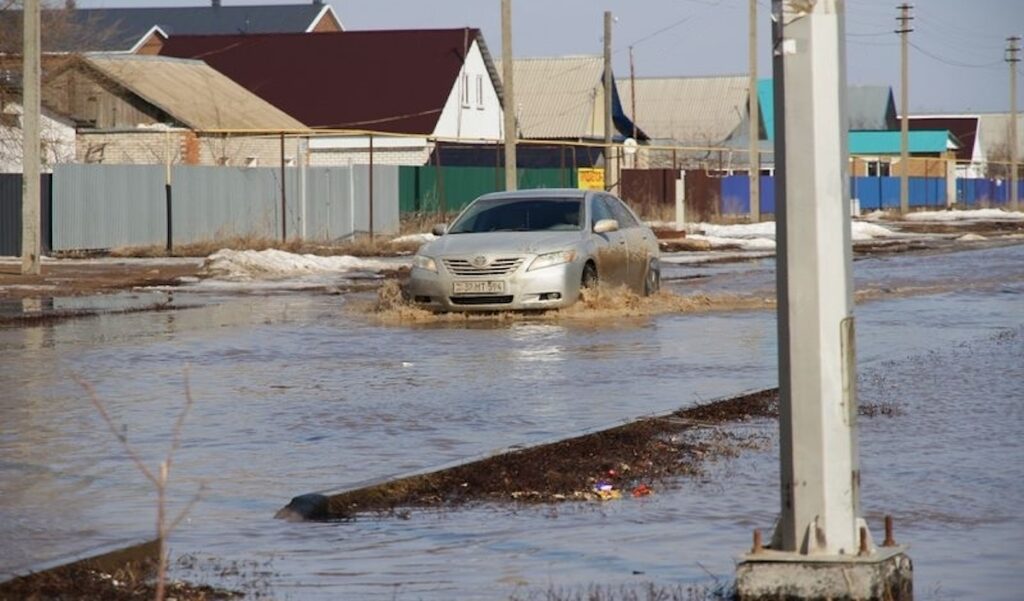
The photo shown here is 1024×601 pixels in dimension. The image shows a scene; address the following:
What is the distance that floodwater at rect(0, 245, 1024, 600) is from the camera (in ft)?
23.0

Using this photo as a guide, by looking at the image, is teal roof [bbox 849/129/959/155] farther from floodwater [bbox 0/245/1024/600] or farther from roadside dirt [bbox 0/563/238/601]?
roadside dirt [bbox 0/563/238/601]

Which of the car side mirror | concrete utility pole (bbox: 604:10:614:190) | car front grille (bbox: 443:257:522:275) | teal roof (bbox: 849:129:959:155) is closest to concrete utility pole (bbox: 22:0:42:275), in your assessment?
car front grille (bbox: 443:257:522:275)

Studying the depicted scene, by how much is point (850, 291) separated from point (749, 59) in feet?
169

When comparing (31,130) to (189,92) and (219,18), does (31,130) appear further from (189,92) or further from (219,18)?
(219,18)

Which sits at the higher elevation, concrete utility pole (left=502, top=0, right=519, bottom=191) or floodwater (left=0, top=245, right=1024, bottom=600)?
concrete utility pole (left=502, top=0, right=519, bottom=191)

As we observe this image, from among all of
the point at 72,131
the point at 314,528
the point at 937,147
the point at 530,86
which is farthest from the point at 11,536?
the point at 937,147

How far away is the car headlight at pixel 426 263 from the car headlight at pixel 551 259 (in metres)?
1.00

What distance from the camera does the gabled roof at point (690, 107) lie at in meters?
103

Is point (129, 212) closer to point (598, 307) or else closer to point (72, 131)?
point (72, 131)

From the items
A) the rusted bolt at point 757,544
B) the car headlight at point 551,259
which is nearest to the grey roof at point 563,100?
the car headlight at point 551,259

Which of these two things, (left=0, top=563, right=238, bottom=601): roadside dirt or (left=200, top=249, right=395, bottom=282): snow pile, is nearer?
(left=0, top=563, right=238, bottom=601): roadside dirt

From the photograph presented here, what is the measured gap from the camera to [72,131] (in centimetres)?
5234

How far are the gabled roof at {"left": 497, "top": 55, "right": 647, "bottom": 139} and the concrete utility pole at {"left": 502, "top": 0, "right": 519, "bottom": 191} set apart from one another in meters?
45.3

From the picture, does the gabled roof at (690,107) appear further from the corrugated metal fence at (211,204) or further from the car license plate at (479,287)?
the car license plate at (479,287)
